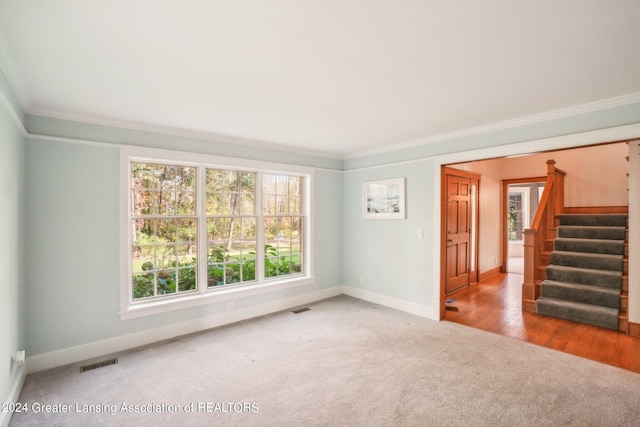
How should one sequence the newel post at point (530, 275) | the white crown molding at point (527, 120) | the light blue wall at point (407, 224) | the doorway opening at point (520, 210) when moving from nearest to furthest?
1. the white crown molding at point (527, 120)
2. the light blue wall at point (407, 224)
3. the newel post at point (530, 275)
4. the doorway opening at point (520, 210)

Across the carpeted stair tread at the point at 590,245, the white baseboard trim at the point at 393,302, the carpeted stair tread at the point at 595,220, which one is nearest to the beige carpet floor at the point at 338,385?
the white baseboard trim at the point at 393,302

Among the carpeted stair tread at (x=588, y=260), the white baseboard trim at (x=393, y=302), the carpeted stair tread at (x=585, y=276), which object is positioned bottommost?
the white baseboard trim at (x=393, y=302)

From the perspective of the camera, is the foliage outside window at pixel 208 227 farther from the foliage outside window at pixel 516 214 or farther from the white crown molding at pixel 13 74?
the foliage outside window at pixel 516 214

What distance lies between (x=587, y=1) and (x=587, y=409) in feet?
8.76

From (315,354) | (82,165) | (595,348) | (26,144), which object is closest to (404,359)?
(315,354)

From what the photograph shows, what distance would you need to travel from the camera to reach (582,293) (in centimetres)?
421

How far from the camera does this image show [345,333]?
3.64 meters

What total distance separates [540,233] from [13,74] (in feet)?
21.8

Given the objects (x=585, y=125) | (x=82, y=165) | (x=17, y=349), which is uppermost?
(x=585, y=125)

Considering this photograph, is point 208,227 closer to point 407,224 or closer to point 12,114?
point 12,114

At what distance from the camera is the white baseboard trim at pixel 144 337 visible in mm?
2875

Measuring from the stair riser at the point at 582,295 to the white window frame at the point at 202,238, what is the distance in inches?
138

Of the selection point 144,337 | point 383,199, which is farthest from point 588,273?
point 144,337

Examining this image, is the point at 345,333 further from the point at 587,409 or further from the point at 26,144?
the point at 26,144
